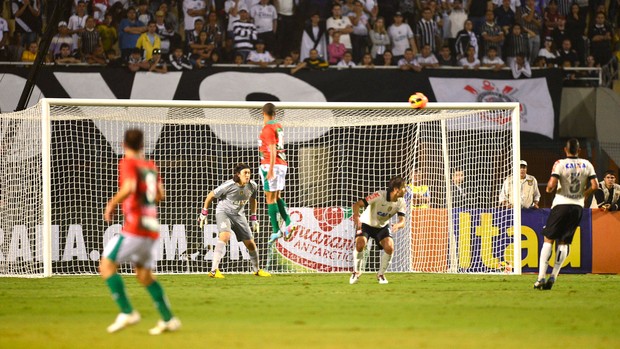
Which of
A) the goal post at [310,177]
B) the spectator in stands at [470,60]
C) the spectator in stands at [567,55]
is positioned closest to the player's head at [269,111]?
the goal post at [310,177]

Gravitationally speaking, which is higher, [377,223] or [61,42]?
[61,42]

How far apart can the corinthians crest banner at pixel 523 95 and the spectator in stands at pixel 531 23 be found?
1.58 m

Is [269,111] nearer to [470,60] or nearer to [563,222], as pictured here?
[563,222]

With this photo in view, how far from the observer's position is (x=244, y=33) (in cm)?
2336

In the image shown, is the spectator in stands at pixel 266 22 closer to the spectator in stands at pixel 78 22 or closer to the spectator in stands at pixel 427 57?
the spectator in stands at pixel 427 57

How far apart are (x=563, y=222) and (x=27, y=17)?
44.5 feet

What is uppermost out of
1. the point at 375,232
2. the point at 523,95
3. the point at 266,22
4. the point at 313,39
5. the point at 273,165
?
the point at 266,22

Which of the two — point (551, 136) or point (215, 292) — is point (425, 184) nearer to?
point (551, 136)

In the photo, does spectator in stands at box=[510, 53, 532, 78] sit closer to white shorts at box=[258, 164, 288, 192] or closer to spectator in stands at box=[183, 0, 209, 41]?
spectator in stands at box=[183, 0, 209, 41]

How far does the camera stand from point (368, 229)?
15992 mm

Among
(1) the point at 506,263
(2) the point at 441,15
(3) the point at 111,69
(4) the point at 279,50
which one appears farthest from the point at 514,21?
(3) the point at 111,69

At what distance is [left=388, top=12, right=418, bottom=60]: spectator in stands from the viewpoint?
24.1 m

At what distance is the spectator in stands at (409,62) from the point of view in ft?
75.4

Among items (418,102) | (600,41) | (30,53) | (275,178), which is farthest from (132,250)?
(600,41)
